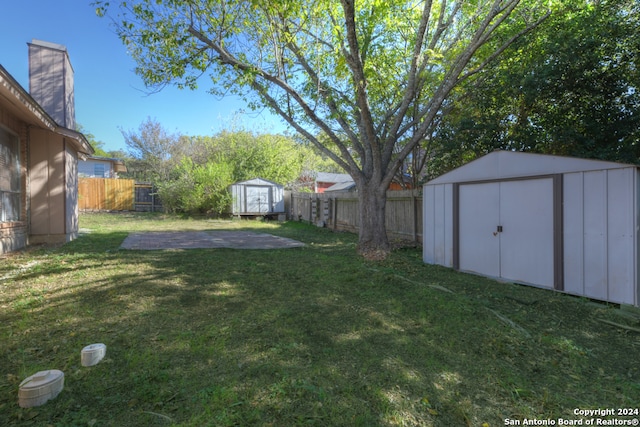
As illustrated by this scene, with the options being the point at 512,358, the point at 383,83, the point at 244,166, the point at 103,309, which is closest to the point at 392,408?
the point at 512,358

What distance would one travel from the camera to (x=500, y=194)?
17.7 feet

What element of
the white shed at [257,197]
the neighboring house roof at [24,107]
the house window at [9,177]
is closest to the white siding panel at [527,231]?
the neighboring house roof at [24,107]

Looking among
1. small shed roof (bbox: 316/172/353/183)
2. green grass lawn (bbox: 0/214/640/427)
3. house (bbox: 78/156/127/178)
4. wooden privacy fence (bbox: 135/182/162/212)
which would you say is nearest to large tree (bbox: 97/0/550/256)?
green grass lawn (bbox: 0/214/640/427)

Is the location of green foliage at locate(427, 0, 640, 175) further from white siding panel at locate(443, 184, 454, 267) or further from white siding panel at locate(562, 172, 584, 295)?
white siding panel at locate(562, 172, 584, 295)

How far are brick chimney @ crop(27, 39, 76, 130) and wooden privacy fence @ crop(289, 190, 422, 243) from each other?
8.63 m

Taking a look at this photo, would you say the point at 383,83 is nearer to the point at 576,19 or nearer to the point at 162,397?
the point at 576,19

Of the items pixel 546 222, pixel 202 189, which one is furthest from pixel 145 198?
pixel 546 222

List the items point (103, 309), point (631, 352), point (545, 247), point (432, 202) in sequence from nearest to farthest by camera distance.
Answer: point (631, 352)
point (103, 309)
point (545, 247)
point (432, 202)

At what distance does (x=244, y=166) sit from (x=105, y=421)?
762 inches

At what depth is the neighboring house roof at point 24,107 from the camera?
199 inches

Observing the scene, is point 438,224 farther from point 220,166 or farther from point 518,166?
point 220,166

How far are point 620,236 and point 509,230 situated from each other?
4.56 ft

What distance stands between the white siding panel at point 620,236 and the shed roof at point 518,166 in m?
0.19

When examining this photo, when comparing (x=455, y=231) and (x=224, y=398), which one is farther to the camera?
(x=455, y=231)
